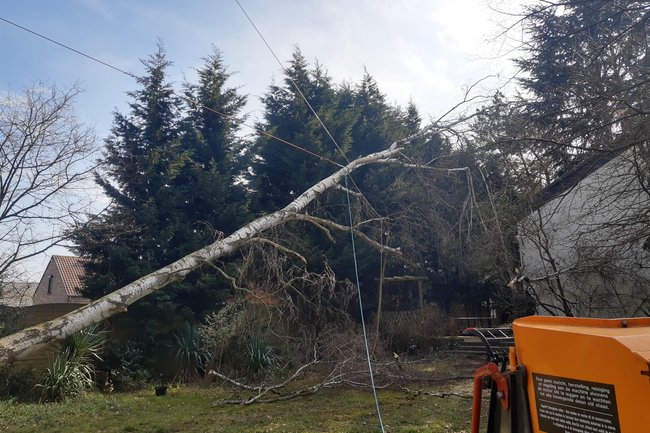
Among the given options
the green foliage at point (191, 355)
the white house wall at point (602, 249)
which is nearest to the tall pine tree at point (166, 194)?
the green foliage at point (191, 355)

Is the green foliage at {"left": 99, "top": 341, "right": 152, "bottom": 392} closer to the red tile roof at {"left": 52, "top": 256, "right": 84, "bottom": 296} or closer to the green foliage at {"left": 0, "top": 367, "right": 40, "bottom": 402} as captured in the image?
the green foliage at {"left": 0, "top": 367, "right": 40, "bottom": 402}

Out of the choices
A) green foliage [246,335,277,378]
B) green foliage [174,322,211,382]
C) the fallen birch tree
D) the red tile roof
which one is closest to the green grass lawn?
the fallen birch tree

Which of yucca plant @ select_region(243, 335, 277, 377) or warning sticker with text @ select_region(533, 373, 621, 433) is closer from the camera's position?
warning sticker with text @ select_region(533, 373, 621, 433)

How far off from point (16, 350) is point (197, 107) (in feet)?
29.0

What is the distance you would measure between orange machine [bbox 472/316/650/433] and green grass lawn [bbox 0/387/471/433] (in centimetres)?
347

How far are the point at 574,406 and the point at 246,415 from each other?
5.53 metres

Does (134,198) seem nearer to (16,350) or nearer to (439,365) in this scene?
(16,350)

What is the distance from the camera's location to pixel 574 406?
2.12 m

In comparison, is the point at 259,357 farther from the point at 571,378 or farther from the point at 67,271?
the point at 67,271

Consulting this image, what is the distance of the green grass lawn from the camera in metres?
6.05

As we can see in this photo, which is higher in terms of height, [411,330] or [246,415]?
[411,330]

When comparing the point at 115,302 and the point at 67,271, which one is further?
the point at 67,271

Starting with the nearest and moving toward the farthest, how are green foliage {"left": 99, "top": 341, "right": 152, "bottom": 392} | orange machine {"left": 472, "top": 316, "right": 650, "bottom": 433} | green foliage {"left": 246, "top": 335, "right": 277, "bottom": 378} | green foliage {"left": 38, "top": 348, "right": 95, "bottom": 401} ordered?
1. orange machine {"left": 472, "top": 316, "right": 650, "bottom": 433}
2. green foliage {"left": 38, "top": 348, "right": 95, "bottom": 401}
3. green foliage {"left": 246, "top": 335, "right": 277, "bottom": 378}
4. green foliage {"left": 99, "top": 341, "right": 152, "bottom": 392}

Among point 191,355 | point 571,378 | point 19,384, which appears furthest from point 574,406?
point 191,355
